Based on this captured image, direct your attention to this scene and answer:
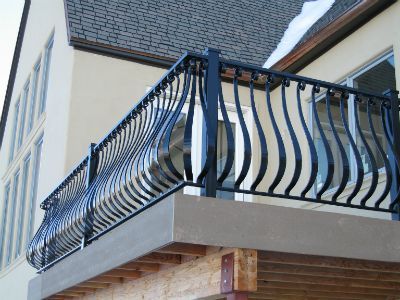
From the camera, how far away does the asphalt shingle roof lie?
10.2 meters

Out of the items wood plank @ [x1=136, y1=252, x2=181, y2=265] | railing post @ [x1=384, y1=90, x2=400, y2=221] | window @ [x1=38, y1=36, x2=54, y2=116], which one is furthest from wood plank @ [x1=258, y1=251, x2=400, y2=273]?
window @ [x1=38, y1=36, x2=54, y2=116]

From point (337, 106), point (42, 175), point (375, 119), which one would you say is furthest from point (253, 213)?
point (42, 175)

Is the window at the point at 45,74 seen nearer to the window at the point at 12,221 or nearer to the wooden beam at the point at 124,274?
the window at the point at 12,221

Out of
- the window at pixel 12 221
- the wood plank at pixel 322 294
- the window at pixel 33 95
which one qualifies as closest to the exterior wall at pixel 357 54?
the wood plank at pixel 322 294

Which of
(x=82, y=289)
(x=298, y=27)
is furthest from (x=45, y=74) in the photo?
(x=82, y=289)

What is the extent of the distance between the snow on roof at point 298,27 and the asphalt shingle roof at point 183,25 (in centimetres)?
14

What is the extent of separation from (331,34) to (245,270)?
197 inches

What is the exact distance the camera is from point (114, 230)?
17.7 feet

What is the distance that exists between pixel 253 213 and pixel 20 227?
30.2 ft

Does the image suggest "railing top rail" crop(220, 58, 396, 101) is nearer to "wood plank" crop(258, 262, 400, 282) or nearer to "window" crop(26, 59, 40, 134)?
"wood plank" crop(258, 262, 400, 282)

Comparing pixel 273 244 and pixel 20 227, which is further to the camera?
pixel 20 227

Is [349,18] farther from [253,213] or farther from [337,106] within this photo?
[253,213]

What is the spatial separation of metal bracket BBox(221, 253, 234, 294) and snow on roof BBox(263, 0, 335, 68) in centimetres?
618

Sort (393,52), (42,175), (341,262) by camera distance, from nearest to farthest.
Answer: (341,262), (393,52), (42,175)
